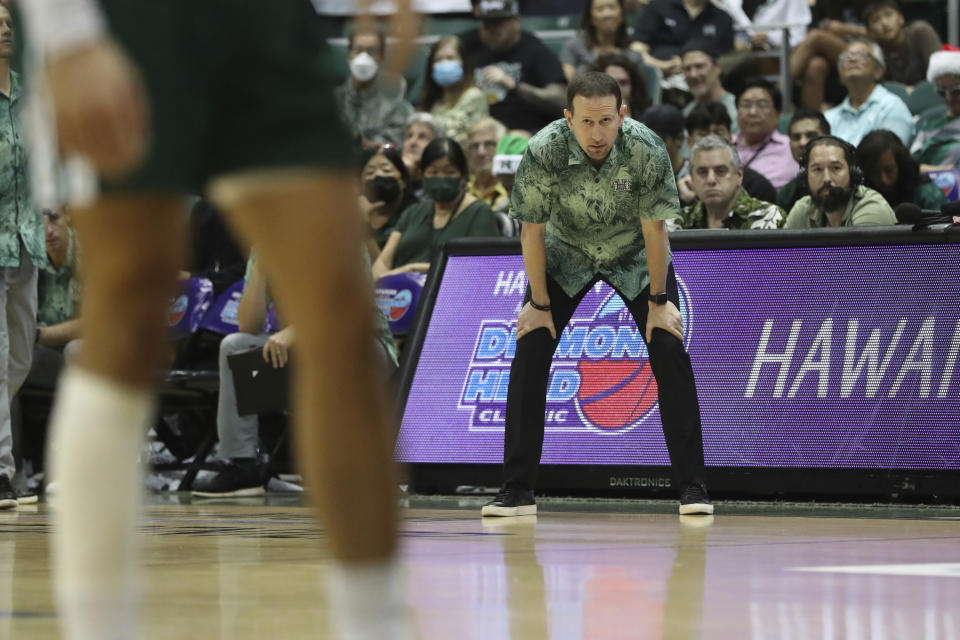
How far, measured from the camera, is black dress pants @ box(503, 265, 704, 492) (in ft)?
22.4

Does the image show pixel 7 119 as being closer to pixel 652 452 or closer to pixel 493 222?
pixel 493 222

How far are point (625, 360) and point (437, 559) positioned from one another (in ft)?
10.8

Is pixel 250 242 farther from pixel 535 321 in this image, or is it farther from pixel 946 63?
pixel 946 63

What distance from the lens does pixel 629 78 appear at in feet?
35.4

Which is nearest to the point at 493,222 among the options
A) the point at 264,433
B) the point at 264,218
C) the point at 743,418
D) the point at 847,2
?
the point at 264,433

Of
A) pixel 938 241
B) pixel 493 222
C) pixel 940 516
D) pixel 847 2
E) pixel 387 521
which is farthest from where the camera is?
pixel 847 2

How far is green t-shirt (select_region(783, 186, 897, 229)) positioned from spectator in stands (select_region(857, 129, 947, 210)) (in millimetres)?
436

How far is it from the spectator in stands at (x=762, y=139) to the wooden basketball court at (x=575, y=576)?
3.72m

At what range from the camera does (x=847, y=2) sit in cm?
1312

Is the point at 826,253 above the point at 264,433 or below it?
above

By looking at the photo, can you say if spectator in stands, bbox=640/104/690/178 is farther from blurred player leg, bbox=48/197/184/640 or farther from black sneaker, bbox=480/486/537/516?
blurred player leg, bbox=48/197/184/640

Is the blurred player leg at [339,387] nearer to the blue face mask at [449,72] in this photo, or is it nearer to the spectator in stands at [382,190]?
the spectator in stands at [382,190]

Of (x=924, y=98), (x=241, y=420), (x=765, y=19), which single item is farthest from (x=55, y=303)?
(x=924, y=98)

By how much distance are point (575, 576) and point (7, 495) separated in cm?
430
